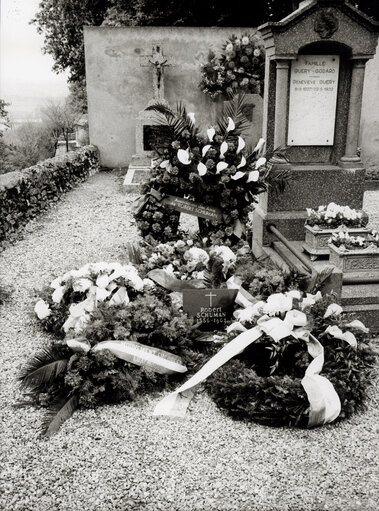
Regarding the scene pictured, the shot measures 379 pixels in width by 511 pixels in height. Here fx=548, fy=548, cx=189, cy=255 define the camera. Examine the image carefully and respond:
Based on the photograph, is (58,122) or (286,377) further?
(58,122)

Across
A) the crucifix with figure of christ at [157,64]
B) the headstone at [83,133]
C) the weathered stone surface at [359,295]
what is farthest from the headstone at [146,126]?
the weathered stone surface at [359,295]

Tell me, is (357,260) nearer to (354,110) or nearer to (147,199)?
(354,110)

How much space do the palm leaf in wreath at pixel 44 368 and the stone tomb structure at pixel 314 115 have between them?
2.86m

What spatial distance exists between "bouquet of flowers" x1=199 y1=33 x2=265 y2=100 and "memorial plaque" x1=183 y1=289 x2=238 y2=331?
948 cm

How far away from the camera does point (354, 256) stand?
4.50 meters

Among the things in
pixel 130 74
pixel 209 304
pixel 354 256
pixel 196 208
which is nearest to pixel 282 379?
pixel 209 304

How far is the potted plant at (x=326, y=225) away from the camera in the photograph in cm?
531

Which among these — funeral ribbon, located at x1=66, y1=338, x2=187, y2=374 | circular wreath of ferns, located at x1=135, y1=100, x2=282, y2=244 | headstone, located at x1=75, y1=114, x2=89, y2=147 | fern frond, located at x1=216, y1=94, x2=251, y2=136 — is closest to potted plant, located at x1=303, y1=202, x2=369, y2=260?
circular wreath of ferns, located at x1=135, y1=100, x2=282, y2=244

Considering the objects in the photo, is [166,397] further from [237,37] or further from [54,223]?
[237,37]

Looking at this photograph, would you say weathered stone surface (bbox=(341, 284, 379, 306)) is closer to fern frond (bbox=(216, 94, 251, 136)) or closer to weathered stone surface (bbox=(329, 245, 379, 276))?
weathered stone surface (bbox=(329, 245, 379, 276))

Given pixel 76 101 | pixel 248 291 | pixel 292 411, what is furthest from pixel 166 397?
pixel 76 101

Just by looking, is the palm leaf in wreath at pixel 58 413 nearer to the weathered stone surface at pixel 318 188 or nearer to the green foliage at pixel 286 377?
the green foliage at pixel 286 377

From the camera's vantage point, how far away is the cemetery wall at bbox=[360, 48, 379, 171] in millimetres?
11922

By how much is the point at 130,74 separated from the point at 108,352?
438 inches
